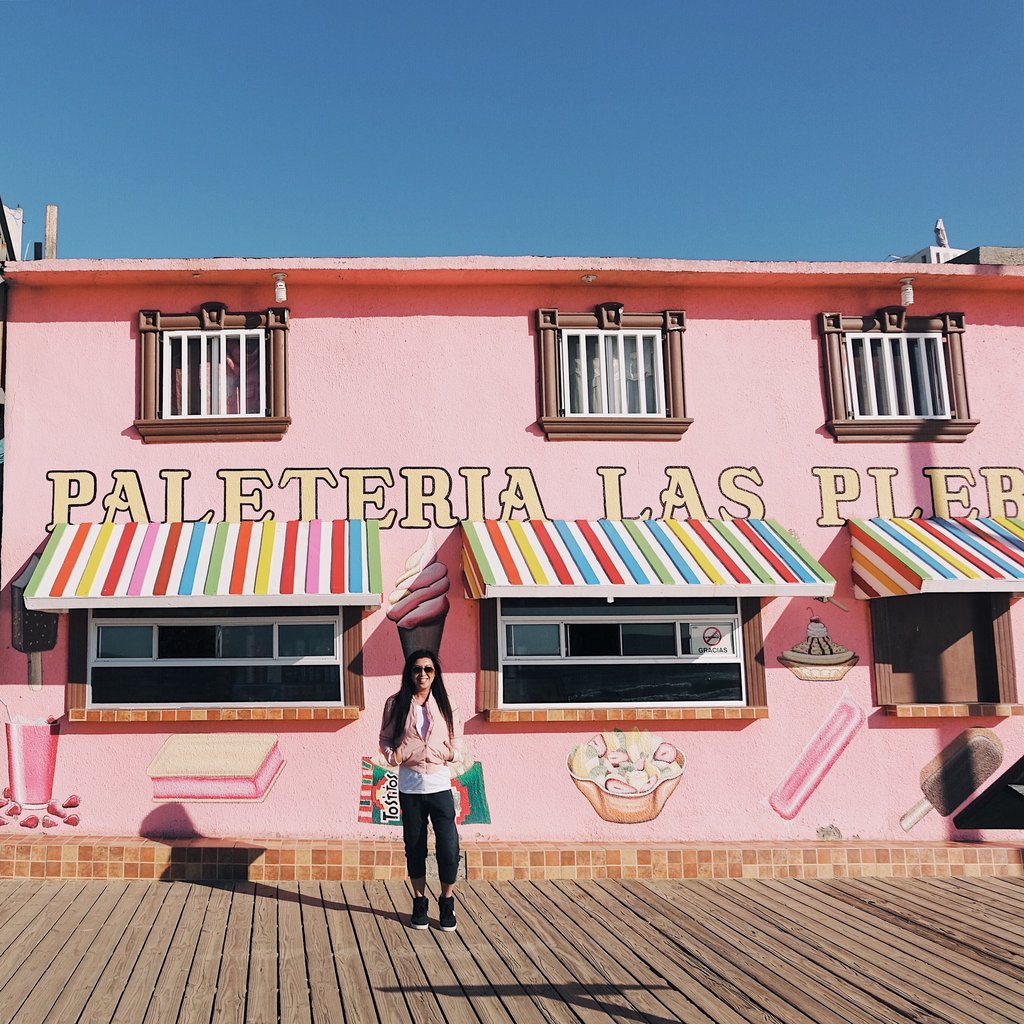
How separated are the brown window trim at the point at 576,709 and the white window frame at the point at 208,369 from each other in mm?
2805

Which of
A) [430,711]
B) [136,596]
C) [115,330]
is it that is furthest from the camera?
[115,330]

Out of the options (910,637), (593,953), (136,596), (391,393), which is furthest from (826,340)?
(136,596)

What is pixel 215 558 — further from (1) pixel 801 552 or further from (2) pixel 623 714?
(1) pixel 801 552

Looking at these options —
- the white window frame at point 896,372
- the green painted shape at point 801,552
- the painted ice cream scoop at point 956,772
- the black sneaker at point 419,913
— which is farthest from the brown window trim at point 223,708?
the white window frame at point 896,372

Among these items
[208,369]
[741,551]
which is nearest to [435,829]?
[741,551]

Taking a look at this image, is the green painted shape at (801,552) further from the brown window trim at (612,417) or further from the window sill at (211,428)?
the window sill at (211,428)

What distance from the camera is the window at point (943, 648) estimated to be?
8227mm

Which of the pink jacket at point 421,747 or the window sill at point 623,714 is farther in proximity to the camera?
the window sill at point 623,714

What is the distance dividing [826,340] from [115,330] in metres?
6.58

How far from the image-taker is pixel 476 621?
26.6 ft

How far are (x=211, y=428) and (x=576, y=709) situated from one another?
159 inches

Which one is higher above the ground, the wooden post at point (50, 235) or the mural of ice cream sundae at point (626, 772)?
the wooden post at point (50, 235)

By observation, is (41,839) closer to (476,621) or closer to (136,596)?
(136,596)

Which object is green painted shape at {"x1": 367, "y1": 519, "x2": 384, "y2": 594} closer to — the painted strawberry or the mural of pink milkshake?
the painted strawberry
